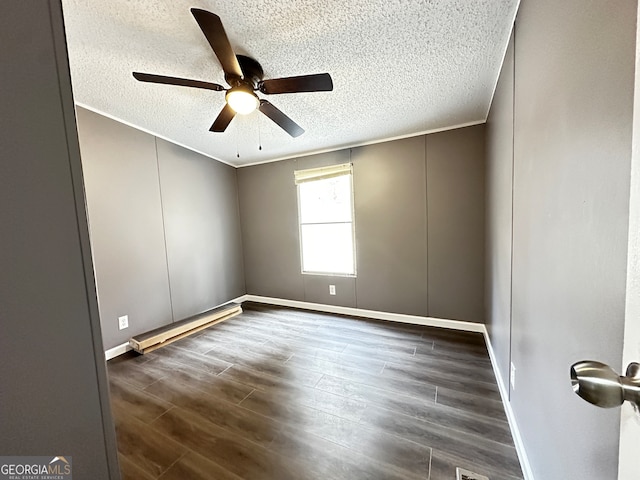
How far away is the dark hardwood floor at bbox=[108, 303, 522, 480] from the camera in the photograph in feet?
4.37

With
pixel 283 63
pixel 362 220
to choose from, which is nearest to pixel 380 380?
pixel 362 220

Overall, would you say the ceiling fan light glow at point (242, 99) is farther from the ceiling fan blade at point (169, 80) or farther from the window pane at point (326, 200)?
the window pane at point (326, 200)

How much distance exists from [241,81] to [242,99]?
12cm

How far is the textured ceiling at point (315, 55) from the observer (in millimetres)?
1374

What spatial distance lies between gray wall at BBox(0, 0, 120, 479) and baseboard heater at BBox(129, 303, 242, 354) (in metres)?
2.52

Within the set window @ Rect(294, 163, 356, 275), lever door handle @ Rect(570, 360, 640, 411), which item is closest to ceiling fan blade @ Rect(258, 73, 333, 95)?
lever door handle @ Rect(570, 360, 640, 411)

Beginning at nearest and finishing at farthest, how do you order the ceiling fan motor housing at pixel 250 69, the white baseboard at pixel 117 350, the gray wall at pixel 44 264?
1. the gray wall at pixel 44 264
2. the ceiling fan motor housing at pixel 250 69
3. the white baseboard at pixel 117 350

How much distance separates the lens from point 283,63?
70.6 inches

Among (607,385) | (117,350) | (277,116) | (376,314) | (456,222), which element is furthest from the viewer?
(376,314)

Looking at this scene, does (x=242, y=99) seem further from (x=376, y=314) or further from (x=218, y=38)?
(x=376, y=314)

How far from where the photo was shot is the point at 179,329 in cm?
301

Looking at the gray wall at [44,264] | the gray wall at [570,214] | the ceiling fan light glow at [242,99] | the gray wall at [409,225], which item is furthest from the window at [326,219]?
the gray wall at [44,264]

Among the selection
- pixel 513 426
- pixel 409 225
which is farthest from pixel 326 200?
pixel 513 426

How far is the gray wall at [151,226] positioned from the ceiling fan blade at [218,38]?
1.95 metres
